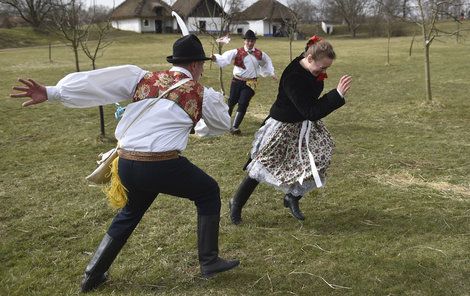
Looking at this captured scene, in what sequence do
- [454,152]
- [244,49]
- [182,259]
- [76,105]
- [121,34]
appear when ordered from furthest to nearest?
[121,34] → [244,49] → [454,152] → [182,259] → [76,105]

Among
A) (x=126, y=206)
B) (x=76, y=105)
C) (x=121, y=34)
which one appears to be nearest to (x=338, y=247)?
(x=126, y=206)

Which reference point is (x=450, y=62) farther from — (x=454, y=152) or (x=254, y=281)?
(x=254, y=281)

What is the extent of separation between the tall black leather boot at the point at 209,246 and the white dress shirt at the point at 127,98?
2.14 ft

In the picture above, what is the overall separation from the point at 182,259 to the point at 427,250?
207 cm

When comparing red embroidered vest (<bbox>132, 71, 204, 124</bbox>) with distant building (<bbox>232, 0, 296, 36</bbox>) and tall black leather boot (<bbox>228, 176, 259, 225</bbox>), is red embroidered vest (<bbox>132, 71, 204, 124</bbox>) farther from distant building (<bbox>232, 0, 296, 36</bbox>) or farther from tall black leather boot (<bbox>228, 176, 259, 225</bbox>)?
distant building (<bbox>232, 0, 296, 36</bbox>)

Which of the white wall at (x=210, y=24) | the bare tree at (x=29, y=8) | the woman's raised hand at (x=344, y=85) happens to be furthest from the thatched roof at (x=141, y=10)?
the woman's raised hand at (x=344, y=85)

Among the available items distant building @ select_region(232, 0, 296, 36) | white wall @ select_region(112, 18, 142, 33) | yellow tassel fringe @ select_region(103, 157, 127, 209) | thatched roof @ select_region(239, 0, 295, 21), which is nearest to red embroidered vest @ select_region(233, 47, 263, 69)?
yellow tassel fringe @ select_region(103, 157, 127, 209)

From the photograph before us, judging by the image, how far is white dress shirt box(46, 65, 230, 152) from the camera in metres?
3.14

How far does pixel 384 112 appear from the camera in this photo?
424 inches

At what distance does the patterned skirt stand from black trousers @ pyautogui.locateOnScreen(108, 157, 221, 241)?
1.06 meters

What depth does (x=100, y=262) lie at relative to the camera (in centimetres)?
348

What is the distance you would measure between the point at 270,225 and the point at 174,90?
2028mm

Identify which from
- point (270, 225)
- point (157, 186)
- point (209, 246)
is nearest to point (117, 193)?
point (157, 186)

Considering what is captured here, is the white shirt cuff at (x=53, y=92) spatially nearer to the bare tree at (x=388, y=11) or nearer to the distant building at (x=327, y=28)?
the bare tree at (x=388, y=11)
